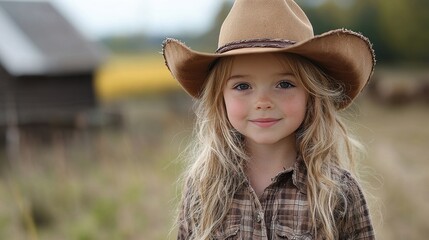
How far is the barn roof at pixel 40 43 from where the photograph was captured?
41.3ft

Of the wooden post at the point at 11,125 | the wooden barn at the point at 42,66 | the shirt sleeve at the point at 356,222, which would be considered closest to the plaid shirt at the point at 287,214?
the shirt sleeve at the point at 356,222

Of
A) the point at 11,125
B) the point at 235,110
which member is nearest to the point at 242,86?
the point at 235,110

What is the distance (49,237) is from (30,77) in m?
7.61

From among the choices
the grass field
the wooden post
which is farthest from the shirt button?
the wooden post

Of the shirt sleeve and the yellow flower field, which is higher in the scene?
the yellow flower field

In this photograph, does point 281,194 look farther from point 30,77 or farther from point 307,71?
point 30,77

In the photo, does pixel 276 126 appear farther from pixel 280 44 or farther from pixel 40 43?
pixel 40 43

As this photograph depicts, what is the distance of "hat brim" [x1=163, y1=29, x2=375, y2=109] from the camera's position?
6.49ft

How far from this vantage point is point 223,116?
227 cm

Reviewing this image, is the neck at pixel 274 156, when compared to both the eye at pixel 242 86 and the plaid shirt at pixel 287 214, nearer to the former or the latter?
the plaid shirt at pixel 287 214

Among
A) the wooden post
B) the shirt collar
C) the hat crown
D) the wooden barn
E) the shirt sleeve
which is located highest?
the wooden barn

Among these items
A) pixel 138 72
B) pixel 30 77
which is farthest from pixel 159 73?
pixel 30 77

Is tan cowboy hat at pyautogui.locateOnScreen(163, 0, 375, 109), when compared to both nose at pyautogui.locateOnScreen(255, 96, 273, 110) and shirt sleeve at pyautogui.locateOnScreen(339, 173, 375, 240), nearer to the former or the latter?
nose at pyautogui.locateOnScreen(255, 96, 273, 110)

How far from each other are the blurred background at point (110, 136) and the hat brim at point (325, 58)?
1.61 feet
